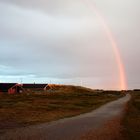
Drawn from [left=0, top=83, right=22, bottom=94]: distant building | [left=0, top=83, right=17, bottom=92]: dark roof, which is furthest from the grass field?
[left=0, top=83, right=17, bottom=92]: dark roof

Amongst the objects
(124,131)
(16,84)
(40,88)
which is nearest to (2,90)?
(16,84)

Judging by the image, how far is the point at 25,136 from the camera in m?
16.6

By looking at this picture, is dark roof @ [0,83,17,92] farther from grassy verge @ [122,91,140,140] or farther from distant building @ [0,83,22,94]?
grassy verge @ [122,91,140,140]

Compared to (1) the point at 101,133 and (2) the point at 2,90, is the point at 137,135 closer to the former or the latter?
(1) the point at 101,133

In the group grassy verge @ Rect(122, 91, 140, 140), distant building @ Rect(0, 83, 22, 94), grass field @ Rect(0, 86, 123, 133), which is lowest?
grassy verge @ Rect(122, 91, 140, 140)

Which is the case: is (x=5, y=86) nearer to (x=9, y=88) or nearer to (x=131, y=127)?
(x=9, y=88)

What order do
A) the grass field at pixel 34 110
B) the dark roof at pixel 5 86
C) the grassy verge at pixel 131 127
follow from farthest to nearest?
the dark roof at pixel 5 86, the grass field at pixel 34 110, the grassy verge at pixel 131 127

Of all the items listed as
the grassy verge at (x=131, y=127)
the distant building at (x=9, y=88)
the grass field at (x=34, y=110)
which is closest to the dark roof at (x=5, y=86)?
the distant building at (x=9, y=88)

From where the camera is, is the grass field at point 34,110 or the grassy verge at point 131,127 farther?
the grass field at point 34,110

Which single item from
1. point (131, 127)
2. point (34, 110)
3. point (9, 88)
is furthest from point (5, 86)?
point (131, 127)

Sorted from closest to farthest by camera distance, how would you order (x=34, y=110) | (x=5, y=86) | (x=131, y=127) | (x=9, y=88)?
(x=131, y=127), (x=34, y=110), (x=9, y=88), (x=5, y=86)

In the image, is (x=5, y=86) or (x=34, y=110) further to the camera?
(x=5, y=86)

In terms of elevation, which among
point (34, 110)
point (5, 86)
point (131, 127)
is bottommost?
point (131, 127)

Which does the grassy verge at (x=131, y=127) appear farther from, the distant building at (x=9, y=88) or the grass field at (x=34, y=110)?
the distant building at (x=9, y=88)
